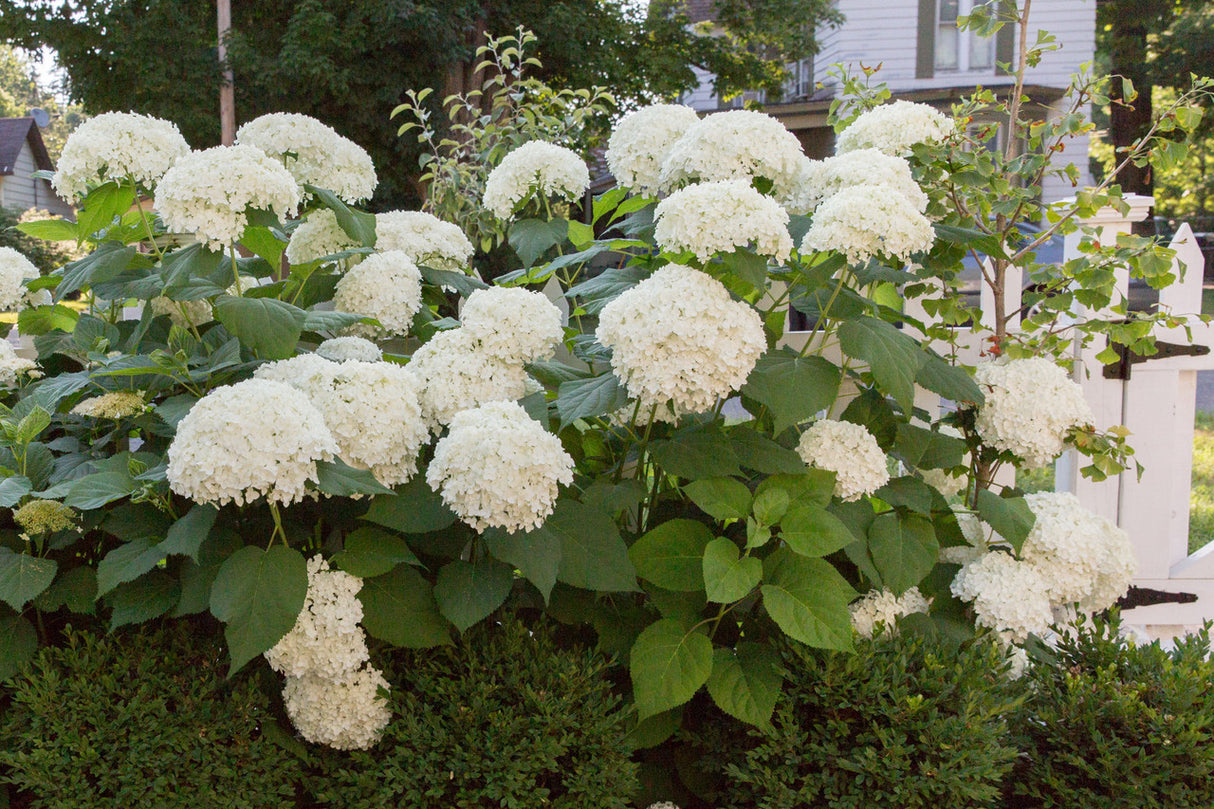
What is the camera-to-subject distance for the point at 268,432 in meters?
1.37

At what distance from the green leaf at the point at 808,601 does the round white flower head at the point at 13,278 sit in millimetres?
1915

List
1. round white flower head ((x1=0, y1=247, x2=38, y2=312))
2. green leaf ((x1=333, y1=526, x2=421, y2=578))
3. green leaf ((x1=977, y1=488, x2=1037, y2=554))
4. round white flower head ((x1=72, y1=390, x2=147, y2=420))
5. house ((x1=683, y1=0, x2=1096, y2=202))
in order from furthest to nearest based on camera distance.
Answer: house ((x1=683, y1=0, x2=1096, y2=202))
round white flower head ((x1=0, y1=247, x2=38, y2=312))
green leaf ((x1=977, y1=488, x2=1037, y2=554))
round white flower head ((x1=72, y1=390, x2=147, y2=420))
green leaf ((x1=333, y1=526, x2=421, y2=578))

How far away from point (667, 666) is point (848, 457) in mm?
557

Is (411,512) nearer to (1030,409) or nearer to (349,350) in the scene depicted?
(349,350)

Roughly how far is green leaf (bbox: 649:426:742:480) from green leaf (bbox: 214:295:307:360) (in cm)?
70

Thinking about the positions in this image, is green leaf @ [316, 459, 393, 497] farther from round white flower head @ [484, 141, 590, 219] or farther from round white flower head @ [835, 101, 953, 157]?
round white flower head @ [835, 101, 953, 157]

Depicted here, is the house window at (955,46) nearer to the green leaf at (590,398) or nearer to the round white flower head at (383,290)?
the round white flower head at (383,290)

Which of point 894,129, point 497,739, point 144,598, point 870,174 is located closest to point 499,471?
A: point 497,739

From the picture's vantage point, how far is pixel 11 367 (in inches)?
81.4

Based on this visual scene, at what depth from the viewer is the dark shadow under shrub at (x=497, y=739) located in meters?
1.60

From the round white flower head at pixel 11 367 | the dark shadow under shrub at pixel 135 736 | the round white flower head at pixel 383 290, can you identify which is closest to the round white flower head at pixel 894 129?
the round white flower head at pixel 383 290

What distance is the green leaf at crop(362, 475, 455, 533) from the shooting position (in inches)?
61.7

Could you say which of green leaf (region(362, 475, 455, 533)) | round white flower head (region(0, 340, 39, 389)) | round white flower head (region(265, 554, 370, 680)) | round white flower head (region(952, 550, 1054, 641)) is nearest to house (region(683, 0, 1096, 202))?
round white flower head (region(952, 550, 1054, 641))

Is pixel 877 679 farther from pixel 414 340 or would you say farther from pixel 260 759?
pixel 414 340
